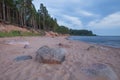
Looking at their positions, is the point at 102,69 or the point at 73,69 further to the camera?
the point at 73,69

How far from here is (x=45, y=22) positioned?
83625 mm

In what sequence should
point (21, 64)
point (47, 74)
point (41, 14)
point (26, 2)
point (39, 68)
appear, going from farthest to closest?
point (41, 14), point (26, 2), point (21, 64), point (39, 68), point (47, 74)

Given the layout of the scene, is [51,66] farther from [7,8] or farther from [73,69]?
[7,8]

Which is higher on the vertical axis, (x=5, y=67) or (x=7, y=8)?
(x=7, y=8)

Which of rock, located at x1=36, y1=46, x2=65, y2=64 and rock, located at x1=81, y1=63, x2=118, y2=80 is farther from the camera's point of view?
rock, located at x1=36, y1=46, x2=65, y2=64

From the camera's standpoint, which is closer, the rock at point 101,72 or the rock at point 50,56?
the rock at point 101,72

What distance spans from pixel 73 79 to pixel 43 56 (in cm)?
189

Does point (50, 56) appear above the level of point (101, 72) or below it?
above

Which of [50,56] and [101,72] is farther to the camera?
[50,56]

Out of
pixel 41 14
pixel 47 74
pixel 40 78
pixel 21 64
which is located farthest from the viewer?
pixel 41 14

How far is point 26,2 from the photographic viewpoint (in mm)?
54156

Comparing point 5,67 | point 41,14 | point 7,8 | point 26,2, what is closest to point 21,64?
point 5,67

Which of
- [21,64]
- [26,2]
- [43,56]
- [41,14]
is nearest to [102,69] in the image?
[43,56]

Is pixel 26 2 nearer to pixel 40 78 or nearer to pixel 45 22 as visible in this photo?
pixel 45 22
